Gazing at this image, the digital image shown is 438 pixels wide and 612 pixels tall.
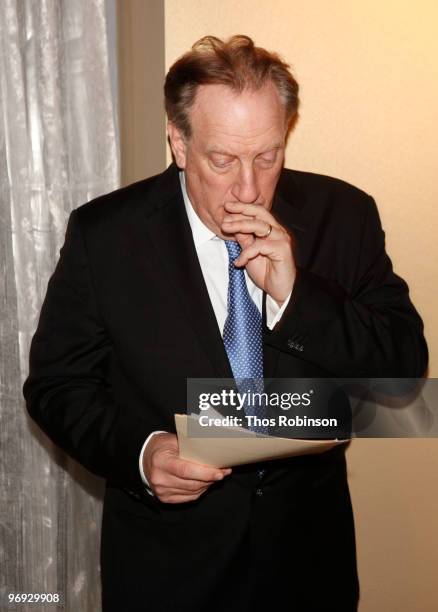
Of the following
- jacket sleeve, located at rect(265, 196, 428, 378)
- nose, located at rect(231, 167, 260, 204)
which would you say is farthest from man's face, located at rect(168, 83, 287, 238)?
jacket sleeve, located at rect(265, 196, 428, 378)

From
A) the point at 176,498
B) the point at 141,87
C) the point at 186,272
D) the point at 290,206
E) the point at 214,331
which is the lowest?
the point at 176,498

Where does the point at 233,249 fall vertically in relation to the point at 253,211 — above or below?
below

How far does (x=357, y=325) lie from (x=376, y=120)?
2.60 feet

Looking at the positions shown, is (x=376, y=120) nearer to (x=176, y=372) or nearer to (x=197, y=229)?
(x=197, y=229)

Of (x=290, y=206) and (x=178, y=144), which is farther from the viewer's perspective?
(x=290, y=206)

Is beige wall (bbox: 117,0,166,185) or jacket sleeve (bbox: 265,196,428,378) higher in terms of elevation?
beige wall (bbox: 117,0,166,185)

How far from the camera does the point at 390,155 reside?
2320 millimetres

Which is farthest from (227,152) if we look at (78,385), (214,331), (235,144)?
(78,385)

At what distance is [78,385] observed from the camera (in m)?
1.82

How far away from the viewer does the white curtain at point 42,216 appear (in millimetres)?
2396

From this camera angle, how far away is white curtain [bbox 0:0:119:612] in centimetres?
240

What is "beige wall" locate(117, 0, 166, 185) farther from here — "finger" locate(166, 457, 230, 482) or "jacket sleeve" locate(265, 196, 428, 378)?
"finger" locate(166, 457, 230, 482)

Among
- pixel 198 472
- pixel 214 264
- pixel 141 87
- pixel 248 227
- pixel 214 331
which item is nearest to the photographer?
pixel 198 472

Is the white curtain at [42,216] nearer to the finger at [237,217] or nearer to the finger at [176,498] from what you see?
the finger at [237,217]
